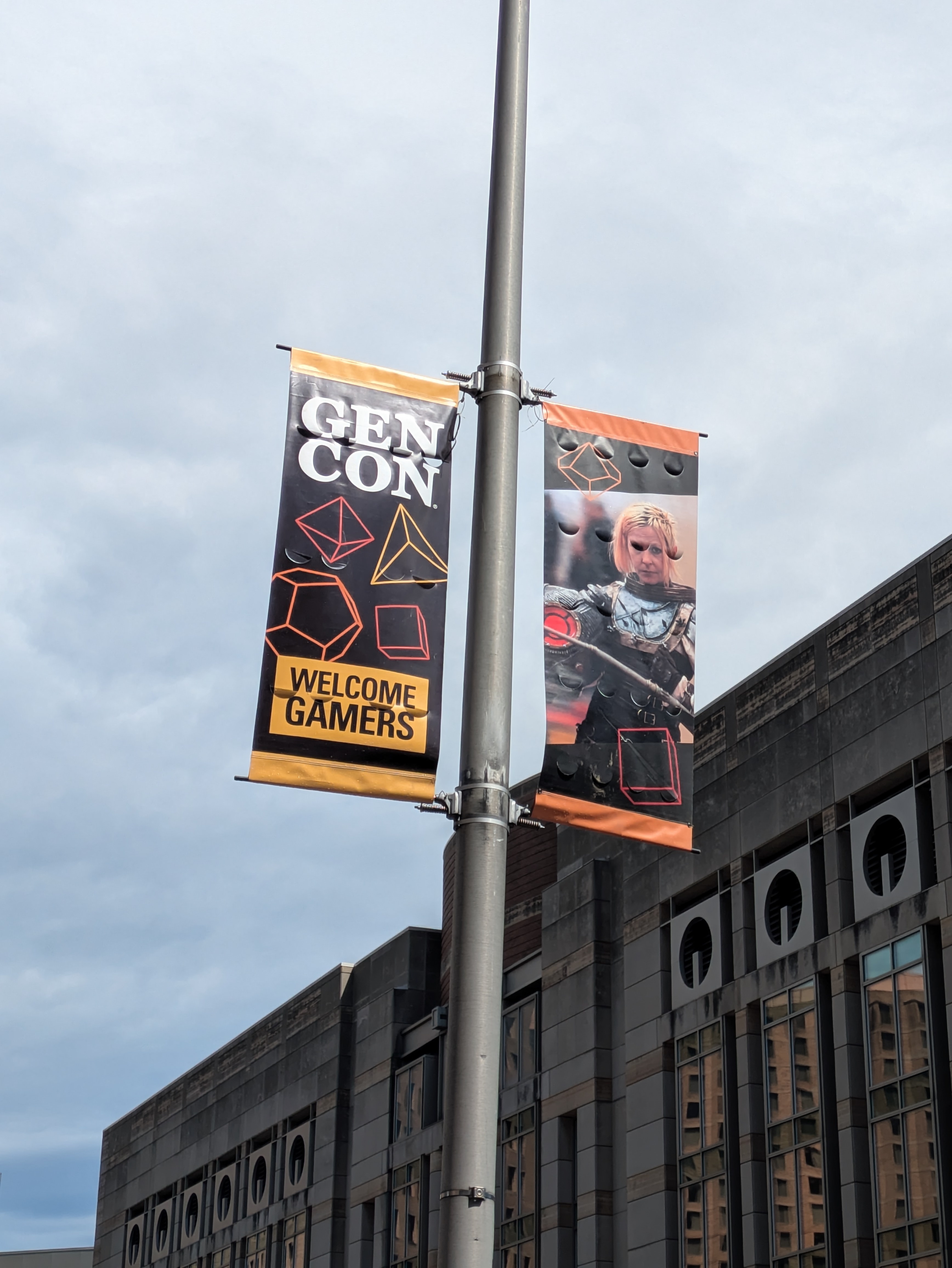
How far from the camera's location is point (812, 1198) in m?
30.5

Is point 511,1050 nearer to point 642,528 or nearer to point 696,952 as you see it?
point 696,952

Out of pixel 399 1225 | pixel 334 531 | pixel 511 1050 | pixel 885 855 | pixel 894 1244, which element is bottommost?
pixel 894 1244

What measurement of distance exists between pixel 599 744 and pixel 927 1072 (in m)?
19.8

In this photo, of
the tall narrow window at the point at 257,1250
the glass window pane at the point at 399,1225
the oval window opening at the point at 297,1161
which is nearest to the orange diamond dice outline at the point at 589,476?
the glass window pane at the point at 399,1225

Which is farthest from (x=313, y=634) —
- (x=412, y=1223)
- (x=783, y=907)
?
(x=412, y=1223)

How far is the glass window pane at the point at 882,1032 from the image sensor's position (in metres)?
29.5

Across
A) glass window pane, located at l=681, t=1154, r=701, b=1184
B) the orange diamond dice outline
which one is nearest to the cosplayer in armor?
the orange diamond dice outline

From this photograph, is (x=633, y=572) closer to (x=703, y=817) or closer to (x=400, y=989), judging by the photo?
(x=703, y=817)

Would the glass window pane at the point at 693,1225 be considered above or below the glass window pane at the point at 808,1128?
below

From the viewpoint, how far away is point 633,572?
1138 centimetres

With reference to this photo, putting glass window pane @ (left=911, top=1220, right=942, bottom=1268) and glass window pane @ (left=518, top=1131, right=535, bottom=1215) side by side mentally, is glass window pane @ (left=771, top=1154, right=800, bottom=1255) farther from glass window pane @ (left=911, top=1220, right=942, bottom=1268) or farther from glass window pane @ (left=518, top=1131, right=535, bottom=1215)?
glass window pane @ (left=518, top=1131, right=535, bottom=1215)

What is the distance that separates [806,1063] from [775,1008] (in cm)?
134

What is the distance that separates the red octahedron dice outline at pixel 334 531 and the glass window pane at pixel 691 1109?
2575cm

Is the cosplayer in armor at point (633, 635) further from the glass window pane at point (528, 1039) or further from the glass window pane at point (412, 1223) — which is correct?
the glass window pane at point (412, 1223)
